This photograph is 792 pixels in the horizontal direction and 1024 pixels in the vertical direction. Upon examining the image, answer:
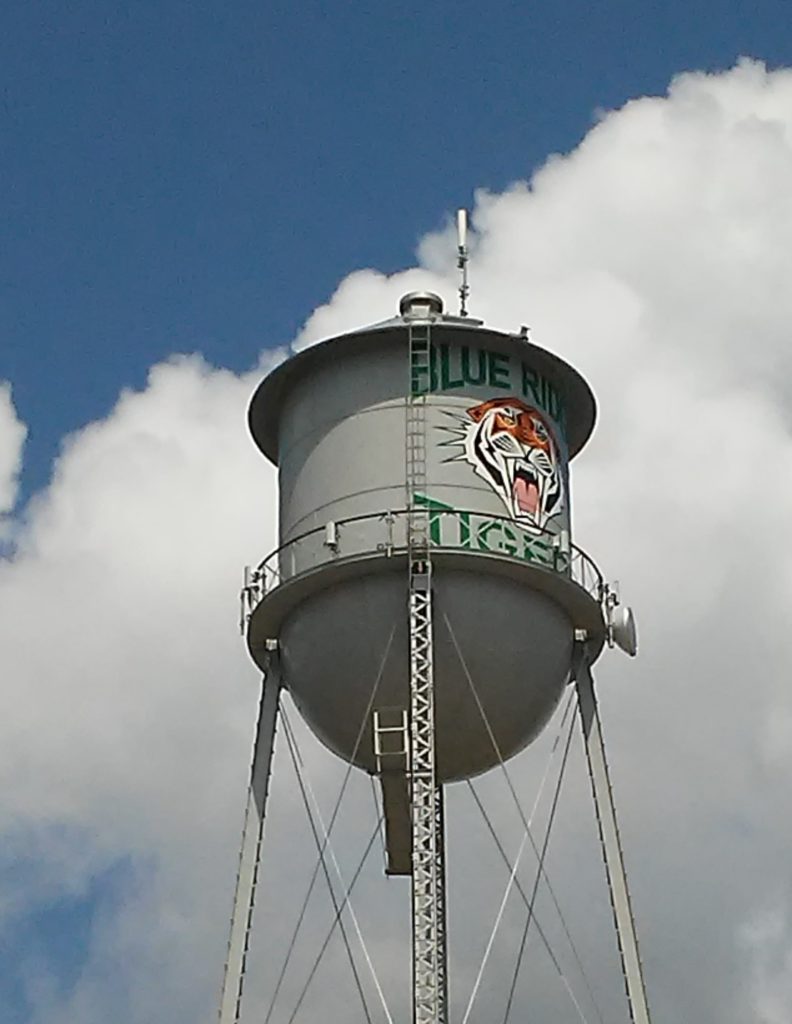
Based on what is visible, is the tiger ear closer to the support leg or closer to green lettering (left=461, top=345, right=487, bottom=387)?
green lettering (left=461, top=345, right=487, bottom=387)

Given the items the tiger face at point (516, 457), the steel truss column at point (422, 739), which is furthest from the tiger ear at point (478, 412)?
the steel truss column at point (422, 739)

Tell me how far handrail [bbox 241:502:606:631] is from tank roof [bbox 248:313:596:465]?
1.73 meters

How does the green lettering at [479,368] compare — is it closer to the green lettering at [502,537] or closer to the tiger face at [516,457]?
the tiger face at [516,457]

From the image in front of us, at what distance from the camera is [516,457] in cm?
1711

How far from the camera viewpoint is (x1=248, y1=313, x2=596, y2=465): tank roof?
57.0 feet

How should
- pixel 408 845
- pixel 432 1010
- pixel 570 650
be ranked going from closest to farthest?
pixel 432 1010 → pixel 570 650 → pixel 408 845

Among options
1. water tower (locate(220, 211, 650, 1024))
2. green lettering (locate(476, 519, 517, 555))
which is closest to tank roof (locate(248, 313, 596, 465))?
water tower (locate(220, 211, 650, 1024))

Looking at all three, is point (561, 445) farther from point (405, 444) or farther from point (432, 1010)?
point (432, 1010)

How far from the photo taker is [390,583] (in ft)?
54.6

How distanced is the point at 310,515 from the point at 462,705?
2312 millimetres

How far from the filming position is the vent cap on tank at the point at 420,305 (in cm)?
1805

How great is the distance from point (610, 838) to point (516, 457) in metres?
3.69

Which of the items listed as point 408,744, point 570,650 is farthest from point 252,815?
point 570,650

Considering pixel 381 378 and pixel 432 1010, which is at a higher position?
pixel 381 378
